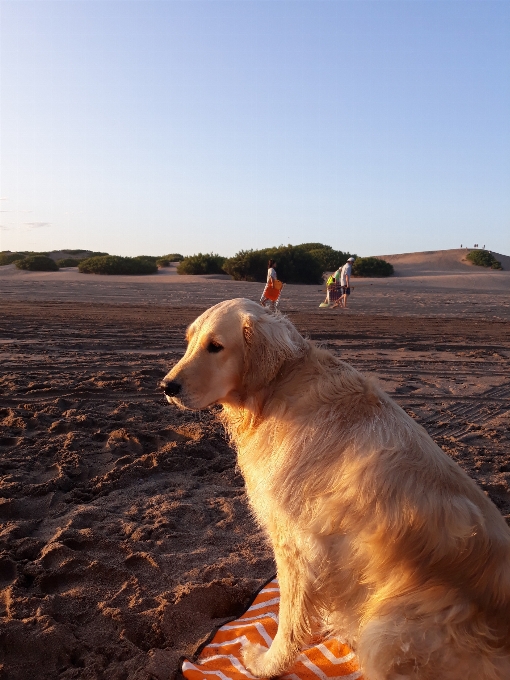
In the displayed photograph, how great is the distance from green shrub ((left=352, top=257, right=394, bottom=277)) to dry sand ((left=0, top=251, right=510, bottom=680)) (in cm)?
2732

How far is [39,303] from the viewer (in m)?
19.2

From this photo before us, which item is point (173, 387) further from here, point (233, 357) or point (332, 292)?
point (332, 292)

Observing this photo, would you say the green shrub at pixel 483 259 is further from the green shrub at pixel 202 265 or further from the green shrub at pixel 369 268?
the green shrub at pixel 202 265

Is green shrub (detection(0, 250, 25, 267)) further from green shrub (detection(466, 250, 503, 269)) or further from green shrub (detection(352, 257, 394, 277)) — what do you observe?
green shrub (detection(466, 250, 503, 269))

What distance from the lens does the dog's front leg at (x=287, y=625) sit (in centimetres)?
278

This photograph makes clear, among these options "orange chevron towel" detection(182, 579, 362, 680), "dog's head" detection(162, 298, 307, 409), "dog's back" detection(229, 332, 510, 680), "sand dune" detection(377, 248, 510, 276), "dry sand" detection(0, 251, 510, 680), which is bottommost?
"orange chevron towel" detection(182, 579, 362, 680)

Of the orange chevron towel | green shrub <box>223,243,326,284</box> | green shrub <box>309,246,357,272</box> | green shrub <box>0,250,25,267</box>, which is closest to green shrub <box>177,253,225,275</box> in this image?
green shrub <box>223,243,326,284</box>

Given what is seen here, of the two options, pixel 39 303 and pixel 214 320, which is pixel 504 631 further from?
pixel 39 303

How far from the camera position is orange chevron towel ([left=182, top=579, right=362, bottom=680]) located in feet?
9.78

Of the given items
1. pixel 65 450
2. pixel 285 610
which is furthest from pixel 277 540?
pixel 65 450

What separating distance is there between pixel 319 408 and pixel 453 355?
9.10 metres

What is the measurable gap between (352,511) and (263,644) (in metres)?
1.26

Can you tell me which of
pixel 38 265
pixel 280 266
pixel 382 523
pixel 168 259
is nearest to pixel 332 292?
pixel 280 266

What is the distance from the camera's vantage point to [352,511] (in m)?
2.52
